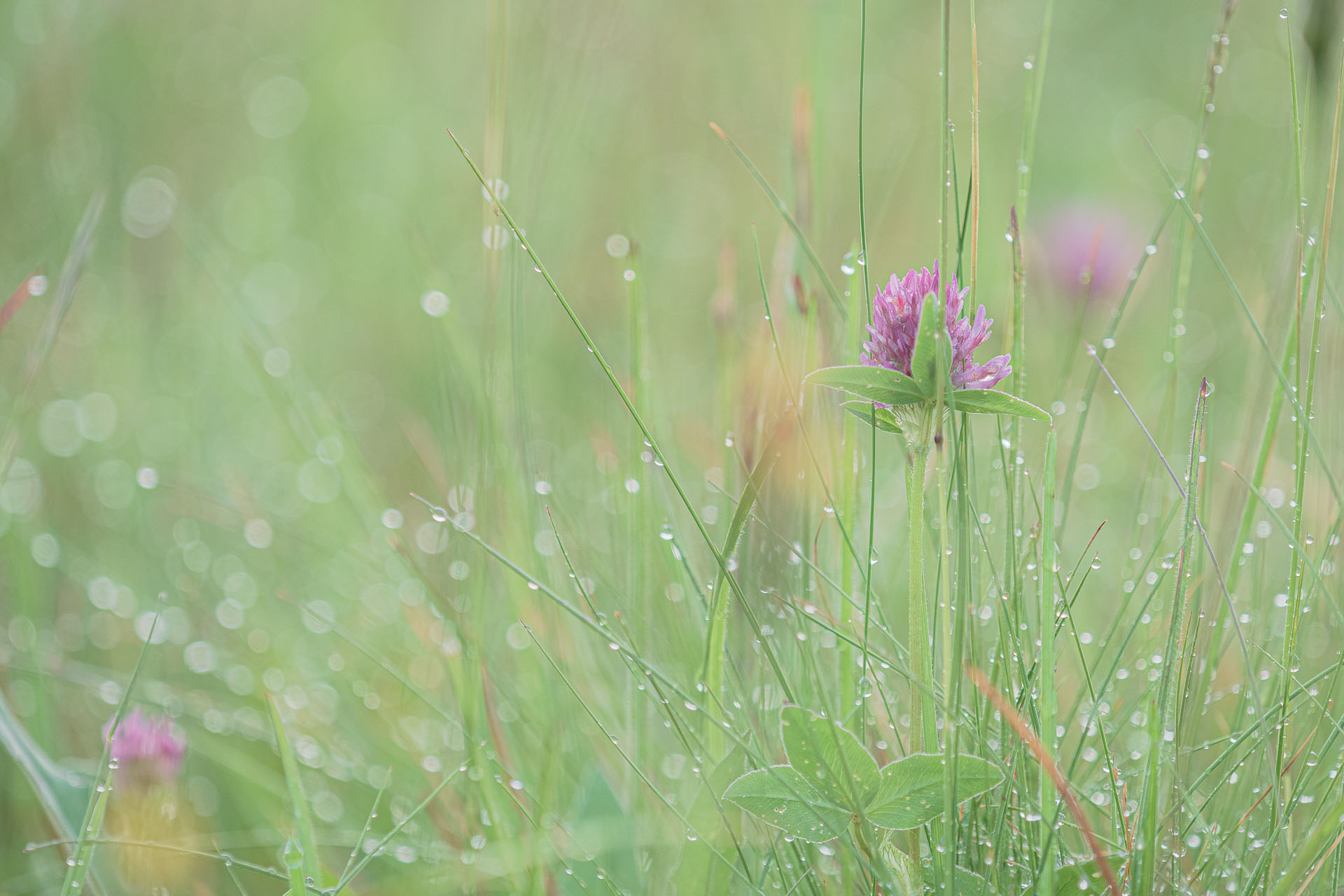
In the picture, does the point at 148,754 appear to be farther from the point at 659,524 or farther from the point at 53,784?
the point at 659,524

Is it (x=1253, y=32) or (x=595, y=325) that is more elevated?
(x=1253, y=32)

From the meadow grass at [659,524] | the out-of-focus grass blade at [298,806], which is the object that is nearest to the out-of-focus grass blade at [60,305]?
the meadow grass at [659,524]

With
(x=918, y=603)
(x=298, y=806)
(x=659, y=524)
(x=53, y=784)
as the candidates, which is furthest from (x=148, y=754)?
(x=918, y=603)

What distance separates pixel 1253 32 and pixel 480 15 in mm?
1632

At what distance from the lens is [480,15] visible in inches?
86.2

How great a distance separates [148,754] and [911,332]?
1.78 feet

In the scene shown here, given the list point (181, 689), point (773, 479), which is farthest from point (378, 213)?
point (773, 479)

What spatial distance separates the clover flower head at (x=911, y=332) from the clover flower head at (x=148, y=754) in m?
0.51

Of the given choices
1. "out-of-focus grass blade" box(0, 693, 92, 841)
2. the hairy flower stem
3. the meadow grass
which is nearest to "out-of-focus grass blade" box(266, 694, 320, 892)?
the meadow grass

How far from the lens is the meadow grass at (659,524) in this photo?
47 centimetres

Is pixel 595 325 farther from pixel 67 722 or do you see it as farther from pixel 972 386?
pixel 972 386

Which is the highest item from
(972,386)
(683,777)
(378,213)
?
(378,213)

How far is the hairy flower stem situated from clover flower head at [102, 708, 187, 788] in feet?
1.57

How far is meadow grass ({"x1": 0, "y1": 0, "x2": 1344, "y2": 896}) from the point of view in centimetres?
47
